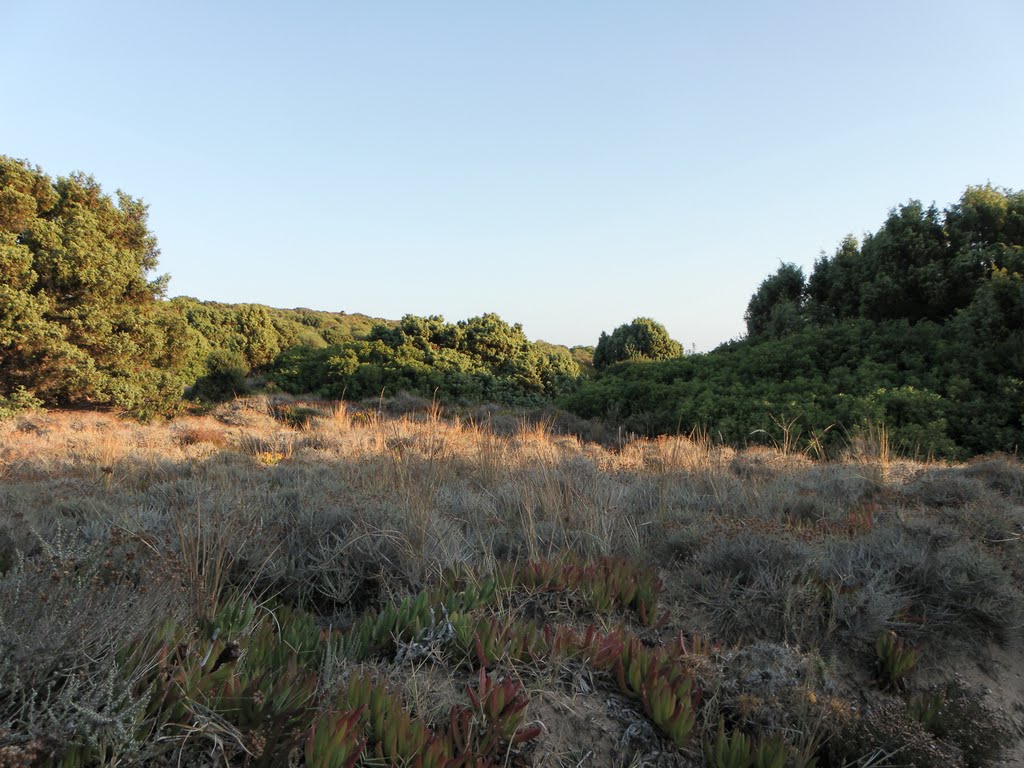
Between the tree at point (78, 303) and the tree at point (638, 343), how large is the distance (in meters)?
15.7

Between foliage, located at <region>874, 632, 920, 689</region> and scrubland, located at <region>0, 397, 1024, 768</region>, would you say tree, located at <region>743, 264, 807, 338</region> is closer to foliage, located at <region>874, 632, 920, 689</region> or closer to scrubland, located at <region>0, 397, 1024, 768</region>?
scrubland, located at <region>0, 397, 1024, 768</region>

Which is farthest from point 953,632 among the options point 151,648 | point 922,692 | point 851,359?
point 851,359

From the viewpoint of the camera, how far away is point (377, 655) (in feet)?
8.86

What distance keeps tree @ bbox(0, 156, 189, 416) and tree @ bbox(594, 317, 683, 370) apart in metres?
15.7

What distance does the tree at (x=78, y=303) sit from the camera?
12.8 meters

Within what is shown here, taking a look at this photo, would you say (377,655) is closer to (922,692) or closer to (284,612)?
(284,612)

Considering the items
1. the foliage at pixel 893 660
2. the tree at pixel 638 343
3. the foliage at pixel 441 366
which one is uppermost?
the tree at pixel 638 343

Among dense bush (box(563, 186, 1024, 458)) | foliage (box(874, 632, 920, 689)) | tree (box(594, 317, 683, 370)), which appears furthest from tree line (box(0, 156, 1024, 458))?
foliage (box(874, 632, 920, 689))

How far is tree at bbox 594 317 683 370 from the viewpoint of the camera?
23.6 metres

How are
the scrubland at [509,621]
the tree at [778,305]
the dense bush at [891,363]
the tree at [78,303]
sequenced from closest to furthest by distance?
the scrubland at [509,621] → the dense bush at [891,363] → the tree at [78,303] → the tree at [778,305]

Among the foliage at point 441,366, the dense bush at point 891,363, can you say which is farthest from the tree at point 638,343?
the dense bush at point 891,363

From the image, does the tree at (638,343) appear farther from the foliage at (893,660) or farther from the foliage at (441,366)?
the foliage at (893,660)

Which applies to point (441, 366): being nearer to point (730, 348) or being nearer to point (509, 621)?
point (730, 348)

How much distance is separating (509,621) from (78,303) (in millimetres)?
Result: 15479
